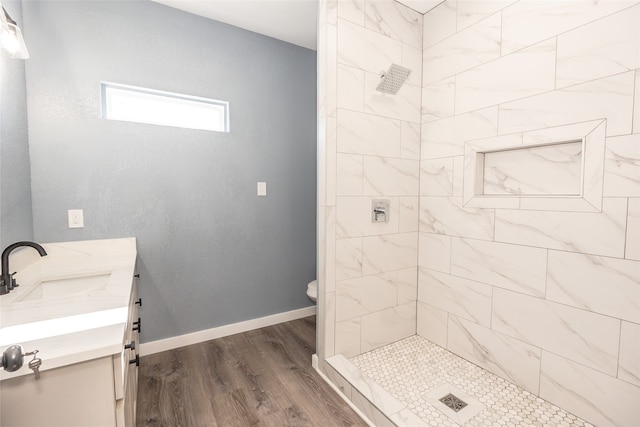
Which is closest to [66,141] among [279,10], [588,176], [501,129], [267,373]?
[279,10]

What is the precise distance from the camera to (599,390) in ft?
4.33

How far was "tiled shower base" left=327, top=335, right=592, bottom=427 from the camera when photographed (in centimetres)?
139

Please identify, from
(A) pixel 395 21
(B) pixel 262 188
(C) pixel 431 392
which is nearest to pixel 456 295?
(C) pixel 431 392

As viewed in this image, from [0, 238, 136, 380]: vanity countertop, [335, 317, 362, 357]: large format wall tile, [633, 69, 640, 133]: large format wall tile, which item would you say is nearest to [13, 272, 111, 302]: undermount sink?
[0, 238, 136, 380]: vanity countertop

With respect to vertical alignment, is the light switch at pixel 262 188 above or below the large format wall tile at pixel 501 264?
above

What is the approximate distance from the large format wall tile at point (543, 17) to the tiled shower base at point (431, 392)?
6.35 ft

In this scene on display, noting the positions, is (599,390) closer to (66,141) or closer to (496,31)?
(496,31)

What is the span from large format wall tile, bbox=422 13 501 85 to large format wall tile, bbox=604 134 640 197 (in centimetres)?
82

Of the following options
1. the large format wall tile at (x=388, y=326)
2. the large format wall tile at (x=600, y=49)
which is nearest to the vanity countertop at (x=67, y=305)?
the large format wall tile at (x=388, y=326)

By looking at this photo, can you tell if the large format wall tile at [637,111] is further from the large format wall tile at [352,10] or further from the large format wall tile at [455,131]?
the large format wall tile at [352,10]

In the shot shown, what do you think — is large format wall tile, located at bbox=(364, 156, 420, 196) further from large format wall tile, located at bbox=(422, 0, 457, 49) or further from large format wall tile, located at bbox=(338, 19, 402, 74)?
large format wall tile, located at bbox=(422, 0, 457, 49)

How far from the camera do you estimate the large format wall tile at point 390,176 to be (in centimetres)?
194

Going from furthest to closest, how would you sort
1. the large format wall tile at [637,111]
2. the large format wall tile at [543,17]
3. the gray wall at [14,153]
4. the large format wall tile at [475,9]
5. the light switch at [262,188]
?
1. the light switch at [262,188]
2. the large format wall tile at [475,9]
3. the gray wall at [14,153]
4. the large format wall tile at [543,17]
5. the large format wall tile at [637,111]

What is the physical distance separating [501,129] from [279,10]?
1.83 meters
